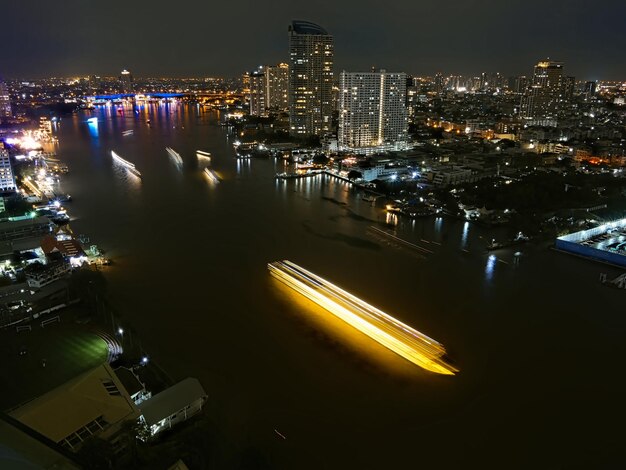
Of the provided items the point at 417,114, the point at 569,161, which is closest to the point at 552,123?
the point at 417,114

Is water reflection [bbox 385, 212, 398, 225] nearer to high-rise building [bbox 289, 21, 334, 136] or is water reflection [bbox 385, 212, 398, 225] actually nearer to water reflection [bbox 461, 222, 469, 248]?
water reflection [bbox 461, 222, 469, 248]

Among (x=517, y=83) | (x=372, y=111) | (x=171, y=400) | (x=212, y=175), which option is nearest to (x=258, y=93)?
(x=372, y=111)

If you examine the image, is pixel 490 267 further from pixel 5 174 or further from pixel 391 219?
pixel 5 174

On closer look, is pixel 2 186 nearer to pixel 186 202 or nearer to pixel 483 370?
pixel 186 202

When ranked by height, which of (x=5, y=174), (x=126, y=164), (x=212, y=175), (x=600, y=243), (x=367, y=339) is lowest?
(x=367, y=339)

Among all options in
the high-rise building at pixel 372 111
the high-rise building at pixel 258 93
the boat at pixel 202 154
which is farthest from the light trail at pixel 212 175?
the high-rise building at pixel 258 93

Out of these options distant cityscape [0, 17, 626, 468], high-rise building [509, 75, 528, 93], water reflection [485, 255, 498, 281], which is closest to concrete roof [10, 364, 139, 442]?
distant cityscape [0, 17, 626, 468]
